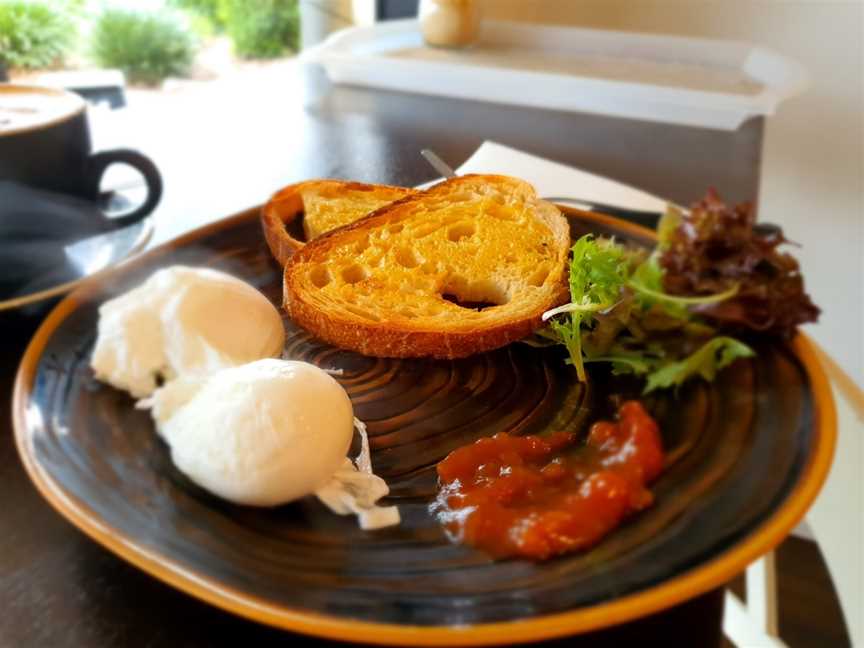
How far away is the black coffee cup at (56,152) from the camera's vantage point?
36.9 inches

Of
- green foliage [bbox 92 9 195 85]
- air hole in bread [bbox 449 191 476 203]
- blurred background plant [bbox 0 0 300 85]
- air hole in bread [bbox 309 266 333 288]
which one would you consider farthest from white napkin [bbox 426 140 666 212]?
green foliage [bbox 92 9 195 85]

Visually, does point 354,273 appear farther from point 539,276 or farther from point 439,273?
point 539,276

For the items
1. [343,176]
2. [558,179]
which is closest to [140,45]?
[343,176]

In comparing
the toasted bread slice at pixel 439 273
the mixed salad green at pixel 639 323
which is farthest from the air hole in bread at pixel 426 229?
the mixed salad green at pixel 639 323

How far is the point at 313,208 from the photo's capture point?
1114 millimetres

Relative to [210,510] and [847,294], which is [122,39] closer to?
[847,294]

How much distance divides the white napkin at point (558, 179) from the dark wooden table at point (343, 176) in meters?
0.10

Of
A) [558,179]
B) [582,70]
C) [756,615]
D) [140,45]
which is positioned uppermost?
[582,70]

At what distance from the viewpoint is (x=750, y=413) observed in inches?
26.3

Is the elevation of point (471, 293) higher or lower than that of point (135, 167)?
A: lower

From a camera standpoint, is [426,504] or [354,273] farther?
[354,273]

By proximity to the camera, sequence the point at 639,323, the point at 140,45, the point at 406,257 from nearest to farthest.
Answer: the point at 639,323 < the point at 406,257 < the point at 140,45

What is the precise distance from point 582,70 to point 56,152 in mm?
1409

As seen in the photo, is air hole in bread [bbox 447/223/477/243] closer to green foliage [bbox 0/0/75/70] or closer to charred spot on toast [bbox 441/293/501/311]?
charred spot on toast [bbox 441/293/501/311]
